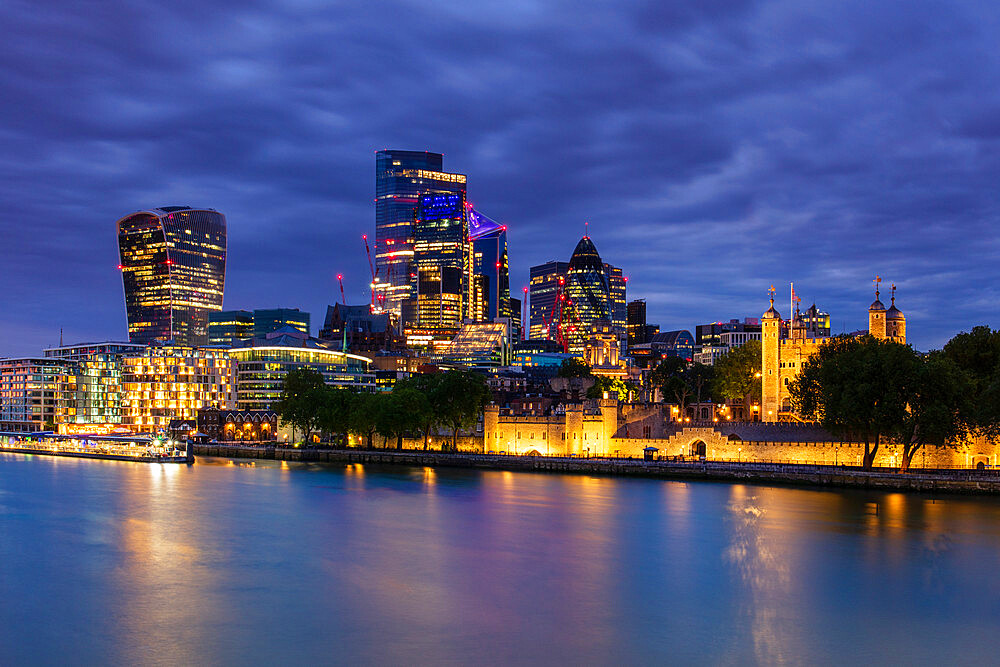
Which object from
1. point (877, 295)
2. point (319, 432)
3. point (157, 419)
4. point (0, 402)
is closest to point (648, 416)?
point (877, 295)

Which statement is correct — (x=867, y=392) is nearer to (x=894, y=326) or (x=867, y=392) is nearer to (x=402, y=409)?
(x=894, y=326)

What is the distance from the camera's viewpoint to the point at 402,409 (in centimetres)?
7731

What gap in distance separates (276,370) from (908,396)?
88.9 meters

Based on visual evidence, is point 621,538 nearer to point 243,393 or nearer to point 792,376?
point 792,376

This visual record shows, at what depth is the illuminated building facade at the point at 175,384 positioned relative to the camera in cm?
13312

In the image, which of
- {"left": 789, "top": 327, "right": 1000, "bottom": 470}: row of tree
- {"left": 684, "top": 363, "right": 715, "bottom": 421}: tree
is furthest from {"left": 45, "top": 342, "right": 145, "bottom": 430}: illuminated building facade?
{"left": 789, "top": 327, "right": 1000, "bottom": 470}: row of tree

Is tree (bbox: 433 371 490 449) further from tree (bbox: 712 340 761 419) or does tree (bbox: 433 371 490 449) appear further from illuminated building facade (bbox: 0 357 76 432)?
illuminated building facade (bbox: 0 357 76 432)

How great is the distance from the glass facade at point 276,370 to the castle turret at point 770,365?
67770 millimetres

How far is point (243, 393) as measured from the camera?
12381 centimetres

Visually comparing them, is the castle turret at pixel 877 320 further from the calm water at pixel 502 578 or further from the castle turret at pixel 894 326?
the calm water at pixel 502 578

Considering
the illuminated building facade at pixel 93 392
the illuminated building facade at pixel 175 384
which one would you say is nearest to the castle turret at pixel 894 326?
the illuminated building facade at pixel 175 384

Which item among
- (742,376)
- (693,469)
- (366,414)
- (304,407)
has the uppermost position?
(742,376)

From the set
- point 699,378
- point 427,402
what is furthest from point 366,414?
point 699,378

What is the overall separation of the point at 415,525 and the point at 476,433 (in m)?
38.1
